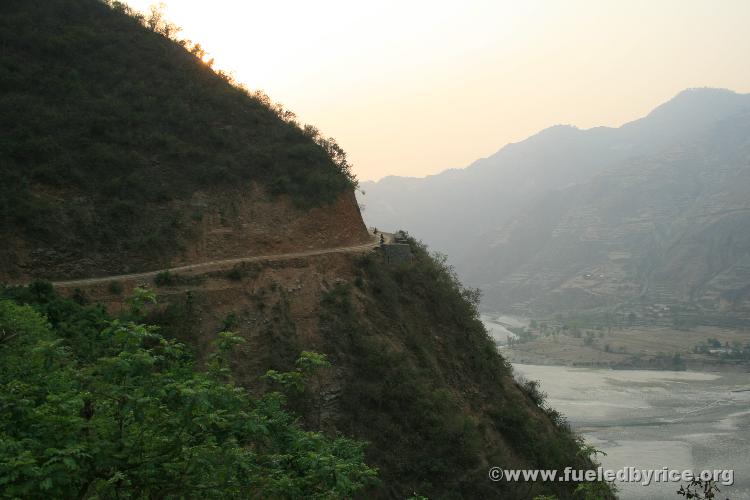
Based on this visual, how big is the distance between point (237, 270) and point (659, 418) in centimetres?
4647

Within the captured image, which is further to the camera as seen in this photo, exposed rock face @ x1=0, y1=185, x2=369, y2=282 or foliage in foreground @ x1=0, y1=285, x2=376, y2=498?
exposed rock face @ x1=0, y1=185, x2=369, y2=282

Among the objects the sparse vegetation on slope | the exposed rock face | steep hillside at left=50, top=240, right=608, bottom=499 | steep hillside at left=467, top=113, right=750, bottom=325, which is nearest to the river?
the sparse vegetation on slope

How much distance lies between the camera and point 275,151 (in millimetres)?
25734

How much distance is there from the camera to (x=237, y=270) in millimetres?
Answer: 19312

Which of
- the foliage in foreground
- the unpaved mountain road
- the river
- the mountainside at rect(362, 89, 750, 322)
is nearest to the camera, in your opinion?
the foliage in foreground

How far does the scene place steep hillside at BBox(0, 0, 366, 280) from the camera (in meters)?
19.6

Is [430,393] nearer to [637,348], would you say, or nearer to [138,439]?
[138,439]

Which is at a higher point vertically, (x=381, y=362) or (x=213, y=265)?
(x=213, y=265)

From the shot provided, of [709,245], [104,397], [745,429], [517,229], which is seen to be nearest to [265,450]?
[104,397]

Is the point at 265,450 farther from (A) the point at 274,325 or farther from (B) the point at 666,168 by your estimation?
(B) the point at 666,168

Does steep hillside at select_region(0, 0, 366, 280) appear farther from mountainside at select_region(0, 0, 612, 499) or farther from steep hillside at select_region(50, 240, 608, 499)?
steep hillside at select_region(50, 240, 608, 499)

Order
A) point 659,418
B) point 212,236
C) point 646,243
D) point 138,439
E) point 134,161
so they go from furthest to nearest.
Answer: point 646,243 → point 659,418 → point 134,161 → point 212,236 → point 138,439

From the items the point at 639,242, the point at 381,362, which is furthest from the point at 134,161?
the point at 639,242

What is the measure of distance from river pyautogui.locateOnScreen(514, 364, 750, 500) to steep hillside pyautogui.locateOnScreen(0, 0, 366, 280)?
2093cm
